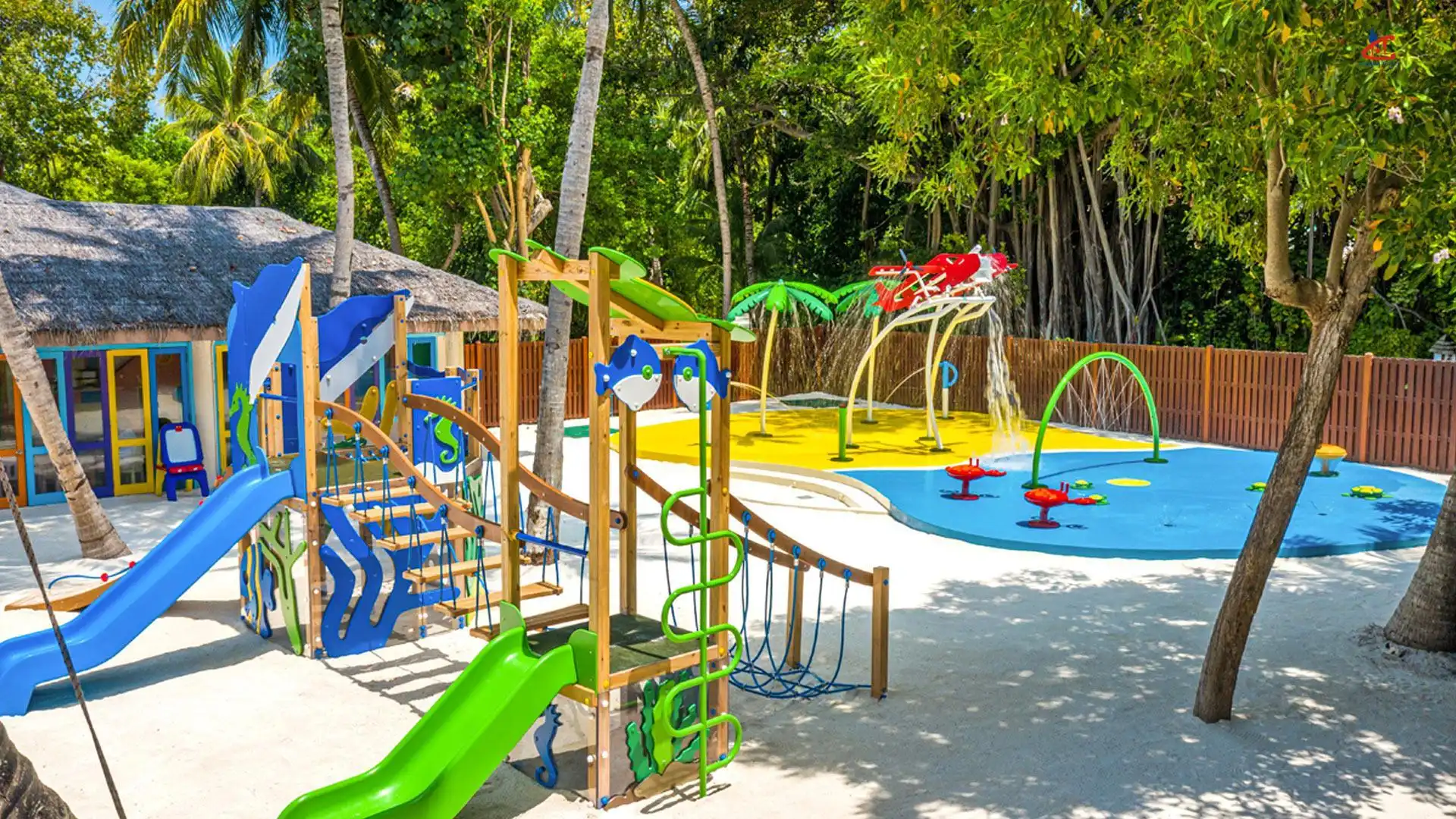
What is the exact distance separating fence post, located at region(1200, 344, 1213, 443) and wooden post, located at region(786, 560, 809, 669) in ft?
40.3

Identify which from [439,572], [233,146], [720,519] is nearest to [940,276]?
[439,572]

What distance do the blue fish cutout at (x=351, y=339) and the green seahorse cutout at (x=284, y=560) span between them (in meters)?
1.01

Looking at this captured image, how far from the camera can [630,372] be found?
→ 19.4 ft

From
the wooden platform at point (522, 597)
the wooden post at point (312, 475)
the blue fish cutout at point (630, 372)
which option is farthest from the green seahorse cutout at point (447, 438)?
the blue fish cutout at point (630, 372)

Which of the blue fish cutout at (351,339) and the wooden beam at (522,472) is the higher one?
the blue fish cutout at (351,339)

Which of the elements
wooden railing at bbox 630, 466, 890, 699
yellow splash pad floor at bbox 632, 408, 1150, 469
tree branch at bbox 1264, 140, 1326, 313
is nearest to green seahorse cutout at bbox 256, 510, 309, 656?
wooden railing at bbox 630, 466, 890, 699

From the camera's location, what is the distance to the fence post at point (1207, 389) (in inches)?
741

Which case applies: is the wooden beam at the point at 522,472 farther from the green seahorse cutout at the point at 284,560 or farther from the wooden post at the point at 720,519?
the green seahorse cutout at the point at 284,560

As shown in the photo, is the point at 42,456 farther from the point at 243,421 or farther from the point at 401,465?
the point at 401,465

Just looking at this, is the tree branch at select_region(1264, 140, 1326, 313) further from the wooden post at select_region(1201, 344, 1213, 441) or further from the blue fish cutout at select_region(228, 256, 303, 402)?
the wooden post at select_region(1201, 344, 1213, 441)

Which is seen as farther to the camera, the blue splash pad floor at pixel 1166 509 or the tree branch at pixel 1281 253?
the blue splash pad floor at pixel 1166 509

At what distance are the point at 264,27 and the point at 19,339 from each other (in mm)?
10918

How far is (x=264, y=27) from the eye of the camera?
20.4 meters

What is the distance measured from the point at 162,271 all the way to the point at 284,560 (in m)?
7.48
